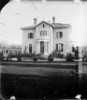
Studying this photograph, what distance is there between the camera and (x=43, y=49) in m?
2.14

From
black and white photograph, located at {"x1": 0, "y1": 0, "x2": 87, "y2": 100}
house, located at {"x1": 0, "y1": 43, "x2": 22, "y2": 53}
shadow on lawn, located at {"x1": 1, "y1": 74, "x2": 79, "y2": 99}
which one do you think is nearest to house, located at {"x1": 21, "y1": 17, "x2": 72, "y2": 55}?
black and white photograph, located at {"x1": 0, "y1": 0, "x2": 87, "y2": 100}

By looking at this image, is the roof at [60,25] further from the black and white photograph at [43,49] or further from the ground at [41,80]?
the ground at [41,80]

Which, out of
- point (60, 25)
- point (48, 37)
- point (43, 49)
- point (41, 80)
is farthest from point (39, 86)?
point (60, 25)

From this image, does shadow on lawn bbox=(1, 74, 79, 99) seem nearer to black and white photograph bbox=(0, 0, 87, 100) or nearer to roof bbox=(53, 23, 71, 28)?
black and white photograph bbox=(0, 0, 87, 100)

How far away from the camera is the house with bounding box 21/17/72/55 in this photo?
2.09 metres

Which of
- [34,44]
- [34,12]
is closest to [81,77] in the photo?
[34,44]

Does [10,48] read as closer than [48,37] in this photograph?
No

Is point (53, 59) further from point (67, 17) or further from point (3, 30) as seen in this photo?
→ point (3, 30)

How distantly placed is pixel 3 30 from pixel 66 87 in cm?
83

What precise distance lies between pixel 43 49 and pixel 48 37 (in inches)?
5.0

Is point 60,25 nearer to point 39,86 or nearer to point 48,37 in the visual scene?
point 48,37

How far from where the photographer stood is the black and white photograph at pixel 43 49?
210 cm

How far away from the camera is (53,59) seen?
2146 mm

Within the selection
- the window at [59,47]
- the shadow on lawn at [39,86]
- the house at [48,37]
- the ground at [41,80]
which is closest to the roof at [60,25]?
the house at [48,37]
